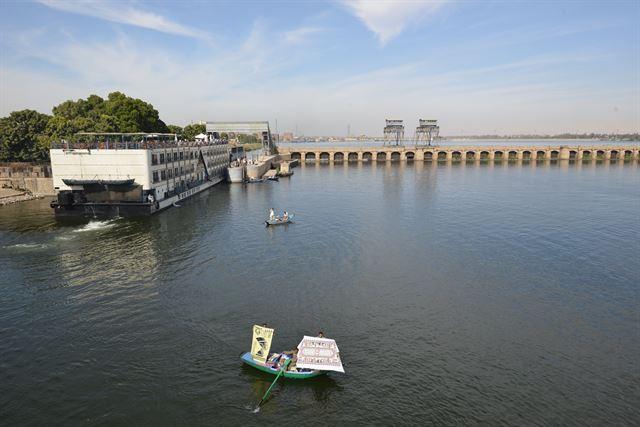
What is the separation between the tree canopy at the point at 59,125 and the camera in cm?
10525

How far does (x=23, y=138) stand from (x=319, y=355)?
11912 centimetres

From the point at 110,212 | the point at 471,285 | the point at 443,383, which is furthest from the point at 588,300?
the point at 110,212

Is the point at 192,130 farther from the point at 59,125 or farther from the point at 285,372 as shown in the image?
the point at 285,372

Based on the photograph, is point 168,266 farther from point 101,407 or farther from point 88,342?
point 101,407

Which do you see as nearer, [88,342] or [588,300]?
[88,342]

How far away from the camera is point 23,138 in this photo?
109 m

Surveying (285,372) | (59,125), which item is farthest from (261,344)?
(59,125)

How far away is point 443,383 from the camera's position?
26.5 metres

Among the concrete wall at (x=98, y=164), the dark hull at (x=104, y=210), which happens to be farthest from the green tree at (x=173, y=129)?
the dark hull at (x=104, y=210)

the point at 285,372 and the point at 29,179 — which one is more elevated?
the point at 29,179

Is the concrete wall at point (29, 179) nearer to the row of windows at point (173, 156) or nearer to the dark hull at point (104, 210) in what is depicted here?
the dark hull at point (104, 210)

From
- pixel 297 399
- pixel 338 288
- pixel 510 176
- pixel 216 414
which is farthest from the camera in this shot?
pixel 510 176

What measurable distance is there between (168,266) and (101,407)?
24.5 meters

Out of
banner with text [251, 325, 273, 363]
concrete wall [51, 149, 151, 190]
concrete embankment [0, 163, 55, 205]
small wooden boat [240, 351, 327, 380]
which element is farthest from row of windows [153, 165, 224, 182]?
small wooden boat [240, 351, 327, 380]
